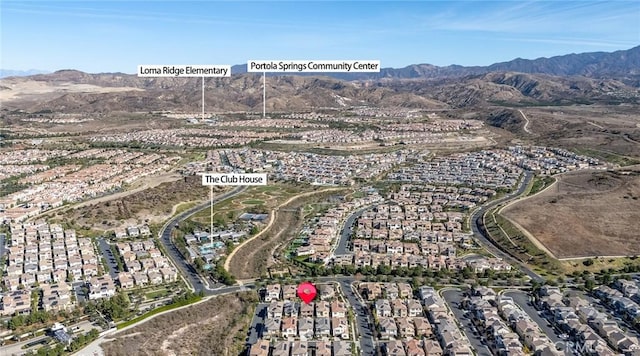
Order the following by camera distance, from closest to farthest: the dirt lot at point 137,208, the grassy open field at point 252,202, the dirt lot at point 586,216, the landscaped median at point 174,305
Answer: the landscaped median at point 174,305, the dirt lot at point 586,216, the dirt lot at point 137,208, the grassy open field at point 252,202

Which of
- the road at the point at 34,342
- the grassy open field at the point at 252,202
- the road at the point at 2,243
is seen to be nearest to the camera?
the road at the point at 34,342

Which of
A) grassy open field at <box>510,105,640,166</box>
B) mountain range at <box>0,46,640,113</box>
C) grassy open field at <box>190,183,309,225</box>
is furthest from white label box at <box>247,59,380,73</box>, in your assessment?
mountain range at <box>0,46,640,113</box>

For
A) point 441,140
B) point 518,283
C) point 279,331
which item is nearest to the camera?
point 279,331

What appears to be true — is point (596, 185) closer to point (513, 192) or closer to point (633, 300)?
point (513, 192)

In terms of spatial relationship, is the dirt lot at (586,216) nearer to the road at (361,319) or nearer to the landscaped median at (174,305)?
the road at (361,319)

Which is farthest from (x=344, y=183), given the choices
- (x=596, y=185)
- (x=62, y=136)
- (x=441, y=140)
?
(x=62, y=136)

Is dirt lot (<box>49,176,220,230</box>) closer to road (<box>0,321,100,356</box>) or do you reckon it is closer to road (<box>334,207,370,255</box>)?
road (<box>334,207,370,255</box>)

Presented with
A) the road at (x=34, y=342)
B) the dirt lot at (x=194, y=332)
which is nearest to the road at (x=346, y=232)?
the dirt lot at (x=194, y=332)
